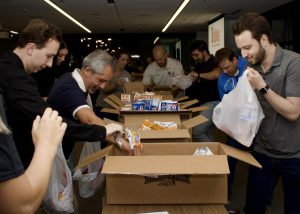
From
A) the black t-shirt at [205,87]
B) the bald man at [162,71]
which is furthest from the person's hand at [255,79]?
the bald man at [162,71]

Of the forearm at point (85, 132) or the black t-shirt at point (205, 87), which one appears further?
the black t-shirt at point (205, 87)

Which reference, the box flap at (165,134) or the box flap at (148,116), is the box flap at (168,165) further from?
the box flap at (148,116)

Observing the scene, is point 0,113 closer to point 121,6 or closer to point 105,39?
point 121,6

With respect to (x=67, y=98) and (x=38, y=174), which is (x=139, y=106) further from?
(x=38, y=174)

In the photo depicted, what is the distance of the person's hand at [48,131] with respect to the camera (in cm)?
111

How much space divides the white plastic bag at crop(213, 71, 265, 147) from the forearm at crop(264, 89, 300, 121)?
0.36 ft

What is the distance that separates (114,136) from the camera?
2.01 meters

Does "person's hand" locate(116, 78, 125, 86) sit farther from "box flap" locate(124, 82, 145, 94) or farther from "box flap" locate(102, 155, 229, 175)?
"box flap" locate(102, 155, 229, 175)

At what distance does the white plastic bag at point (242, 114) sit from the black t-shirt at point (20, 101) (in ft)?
2.09

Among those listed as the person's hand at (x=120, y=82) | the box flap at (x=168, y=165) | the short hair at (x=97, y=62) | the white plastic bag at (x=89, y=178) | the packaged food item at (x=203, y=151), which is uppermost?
the short hair at (x=97, y=62)

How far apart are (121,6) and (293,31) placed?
361 cm

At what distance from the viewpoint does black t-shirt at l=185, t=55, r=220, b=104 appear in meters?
4.32

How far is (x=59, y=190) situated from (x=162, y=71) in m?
3.74

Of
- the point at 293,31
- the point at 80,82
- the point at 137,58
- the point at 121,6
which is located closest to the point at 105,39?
the point at 137,58
